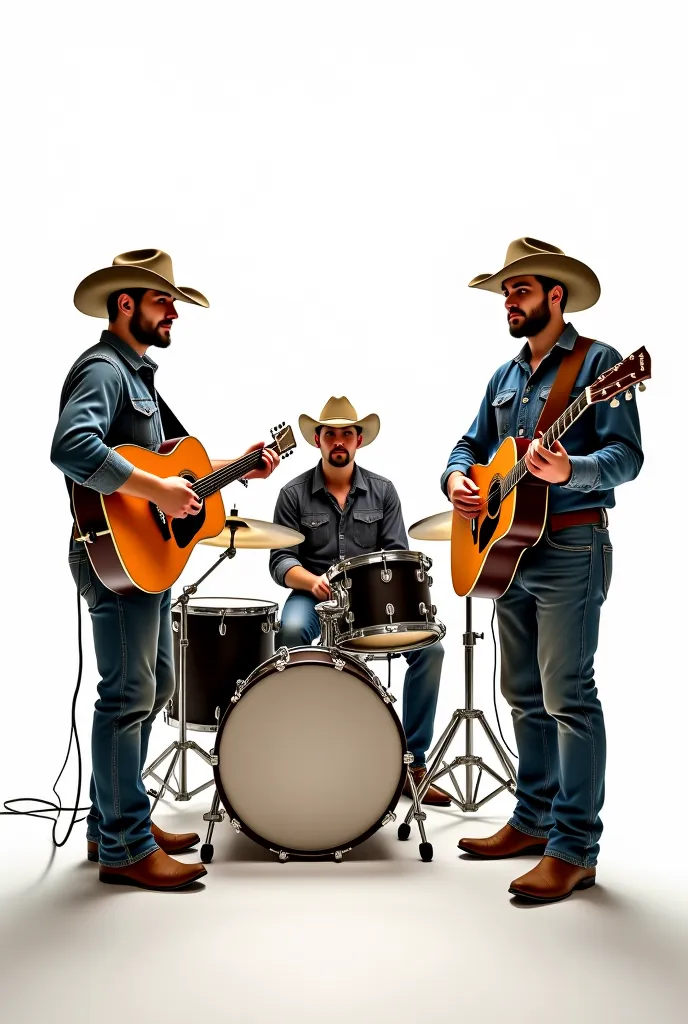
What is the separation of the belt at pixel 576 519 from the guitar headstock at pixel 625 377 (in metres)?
0.40

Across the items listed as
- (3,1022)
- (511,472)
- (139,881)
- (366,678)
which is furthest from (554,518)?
(3,1022)

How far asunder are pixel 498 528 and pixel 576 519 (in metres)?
0.24

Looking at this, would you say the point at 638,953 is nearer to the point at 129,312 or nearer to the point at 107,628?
the point at 107,628

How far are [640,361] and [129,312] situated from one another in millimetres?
1580

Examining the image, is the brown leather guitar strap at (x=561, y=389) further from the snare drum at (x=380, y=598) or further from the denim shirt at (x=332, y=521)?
the denim shirt at (x=332, y=521)

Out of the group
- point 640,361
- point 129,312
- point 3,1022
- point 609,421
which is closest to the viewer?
point 3,1022

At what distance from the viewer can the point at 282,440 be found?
3.20 m

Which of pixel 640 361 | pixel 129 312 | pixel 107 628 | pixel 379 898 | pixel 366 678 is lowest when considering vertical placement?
pixel 379 898

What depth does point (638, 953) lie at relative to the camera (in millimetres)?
2395

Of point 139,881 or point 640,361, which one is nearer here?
point 640,361

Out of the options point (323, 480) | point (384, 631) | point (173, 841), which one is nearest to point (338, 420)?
point (323, 480)

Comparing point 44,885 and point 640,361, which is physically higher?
point 640,361

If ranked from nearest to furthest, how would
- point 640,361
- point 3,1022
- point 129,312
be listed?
point 3,1022 → point 640,361 → point 129,312

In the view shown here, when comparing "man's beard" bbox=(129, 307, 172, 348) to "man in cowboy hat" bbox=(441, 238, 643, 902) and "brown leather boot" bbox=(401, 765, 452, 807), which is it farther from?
"brown leather boot" bbox=(401, 765, 452, 807)
